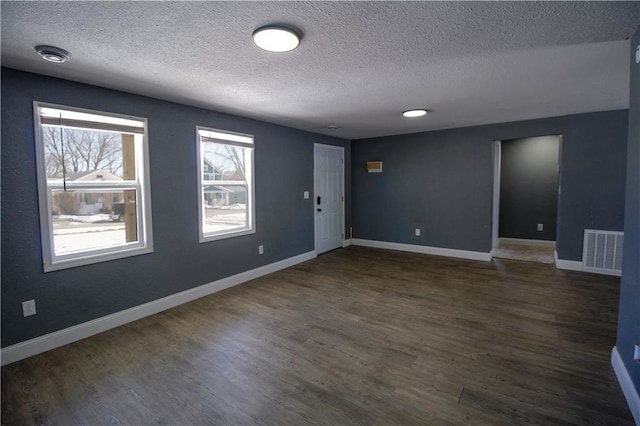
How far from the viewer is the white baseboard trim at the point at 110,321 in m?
2.41

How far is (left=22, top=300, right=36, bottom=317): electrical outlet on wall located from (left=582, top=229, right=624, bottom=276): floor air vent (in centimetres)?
647

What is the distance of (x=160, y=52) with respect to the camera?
211 centimetres

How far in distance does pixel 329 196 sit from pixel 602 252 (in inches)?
167

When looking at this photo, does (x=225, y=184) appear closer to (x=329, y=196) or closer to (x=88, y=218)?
(x=88, y=218)

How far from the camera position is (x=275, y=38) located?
1.88m

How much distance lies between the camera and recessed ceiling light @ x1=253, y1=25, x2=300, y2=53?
1.80m

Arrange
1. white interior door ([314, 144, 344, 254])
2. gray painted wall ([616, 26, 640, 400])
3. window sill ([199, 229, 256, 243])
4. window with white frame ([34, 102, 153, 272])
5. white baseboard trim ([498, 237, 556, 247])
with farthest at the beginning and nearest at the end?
white baseboard trim ([498, 237, 556, 247]), white interior door ([314, 144, 344, 254]), window sill ([199, 229, 256, 243]), window with white frame ([34, 102, 153, 272]), gray painted wall ([616, 26, 640, 400])

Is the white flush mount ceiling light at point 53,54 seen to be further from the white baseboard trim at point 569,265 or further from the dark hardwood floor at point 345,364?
the white baseboard trim at point 569,265

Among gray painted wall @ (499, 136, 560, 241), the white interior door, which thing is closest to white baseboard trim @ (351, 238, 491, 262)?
the white interior door

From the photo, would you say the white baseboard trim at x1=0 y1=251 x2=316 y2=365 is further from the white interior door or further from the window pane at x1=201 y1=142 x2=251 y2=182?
the white interior door

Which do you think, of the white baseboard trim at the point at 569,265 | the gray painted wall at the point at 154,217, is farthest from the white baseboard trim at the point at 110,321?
the white baseboard trim at the point at 569,265

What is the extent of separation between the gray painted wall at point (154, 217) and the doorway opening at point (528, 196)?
4072 mm

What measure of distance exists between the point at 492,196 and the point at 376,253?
7.34ft

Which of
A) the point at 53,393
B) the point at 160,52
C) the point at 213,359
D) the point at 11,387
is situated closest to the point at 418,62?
the point at 160,52
